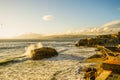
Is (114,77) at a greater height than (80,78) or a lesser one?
greater

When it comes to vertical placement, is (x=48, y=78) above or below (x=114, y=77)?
below

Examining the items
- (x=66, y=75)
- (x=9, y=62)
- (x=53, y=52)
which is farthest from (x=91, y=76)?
(x=53, y=52)

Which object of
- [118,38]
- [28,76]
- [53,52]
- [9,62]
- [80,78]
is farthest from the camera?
[118,38]

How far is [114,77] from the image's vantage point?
21.1ft

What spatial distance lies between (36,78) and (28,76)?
2.14ft

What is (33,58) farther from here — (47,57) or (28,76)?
(28,76)

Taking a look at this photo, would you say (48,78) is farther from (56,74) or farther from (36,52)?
(36,52)

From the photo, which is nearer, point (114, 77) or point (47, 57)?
point (114, 77)

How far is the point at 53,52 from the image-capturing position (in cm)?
2066

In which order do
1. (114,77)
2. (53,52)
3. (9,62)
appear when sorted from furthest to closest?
(53,52)
(9,62)
(114,77)

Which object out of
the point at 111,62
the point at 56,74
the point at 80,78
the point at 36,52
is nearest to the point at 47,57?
the point at 36,52

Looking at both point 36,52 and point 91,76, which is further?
point 36,52

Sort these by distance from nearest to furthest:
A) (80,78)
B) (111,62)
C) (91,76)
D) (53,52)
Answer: (111,62) < (91,76) < (80,78) < (53,52)

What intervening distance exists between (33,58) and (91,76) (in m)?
9.68
